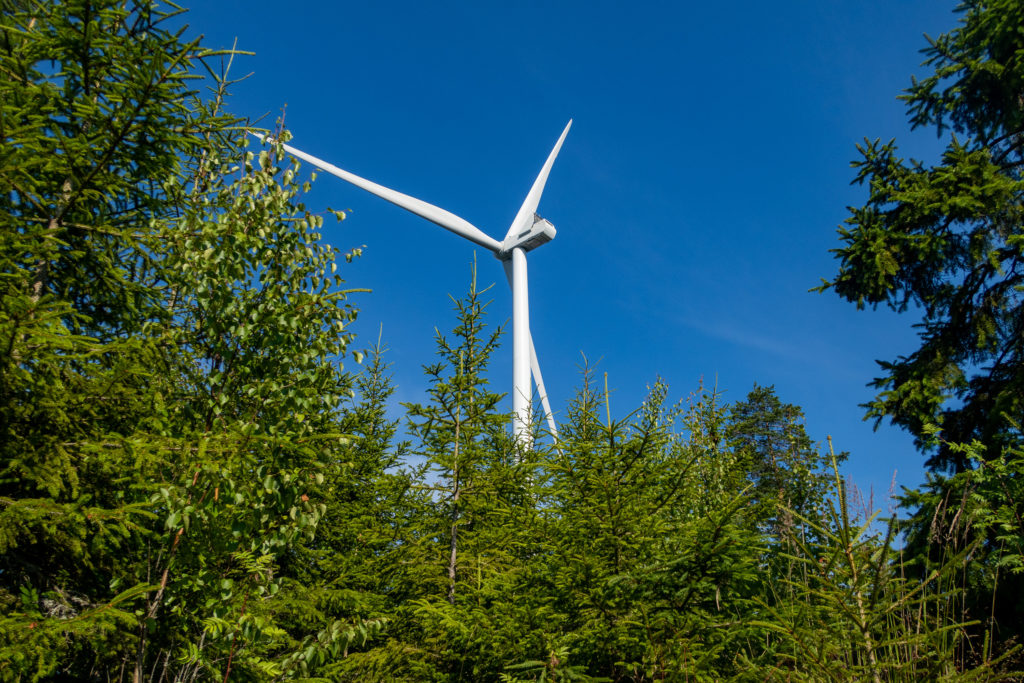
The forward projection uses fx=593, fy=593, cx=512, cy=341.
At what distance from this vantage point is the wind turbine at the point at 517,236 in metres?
17.0

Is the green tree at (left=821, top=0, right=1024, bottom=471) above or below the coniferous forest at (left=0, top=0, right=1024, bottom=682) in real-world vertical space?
above

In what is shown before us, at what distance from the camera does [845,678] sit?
3.36m

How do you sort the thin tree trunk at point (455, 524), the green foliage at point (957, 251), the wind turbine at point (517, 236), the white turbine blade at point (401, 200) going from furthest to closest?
the white turbine blade at point (401, 200) < the wind turbine at point (517, 236) < the green foliage at point (957, 251) < the thin tree trunk at point (455, 524)

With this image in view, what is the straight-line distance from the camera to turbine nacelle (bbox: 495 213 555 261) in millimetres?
20266

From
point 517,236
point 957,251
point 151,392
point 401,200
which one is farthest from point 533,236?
point 151,392

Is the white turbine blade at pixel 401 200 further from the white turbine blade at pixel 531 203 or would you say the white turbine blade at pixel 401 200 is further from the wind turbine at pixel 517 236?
the white turbine blade at pixel 531 203

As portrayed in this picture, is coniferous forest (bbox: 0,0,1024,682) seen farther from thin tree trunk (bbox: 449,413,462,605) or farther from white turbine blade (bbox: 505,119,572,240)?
white turbine blade (bbox: 505,119,572,240)

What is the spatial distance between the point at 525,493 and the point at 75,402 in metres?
5.00

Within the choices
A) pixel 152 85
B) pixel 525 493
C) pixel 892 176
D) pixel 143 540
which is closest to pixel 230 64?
pixel 152 85

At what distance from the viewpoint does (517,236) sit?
2055 cm

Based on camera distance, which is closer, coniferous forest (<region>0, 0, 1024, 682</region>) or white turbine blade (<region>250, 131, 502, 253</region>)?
coniferous forest (<region>0, 0, 1024, 682</region>)

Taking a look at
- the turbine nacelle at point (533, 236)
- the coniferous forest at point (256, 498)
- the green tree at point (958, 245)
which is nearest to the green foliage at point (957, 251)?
the green tree at point (958, 245)

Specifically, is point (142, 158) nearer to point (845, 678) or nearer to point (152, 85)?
point (152, 85)

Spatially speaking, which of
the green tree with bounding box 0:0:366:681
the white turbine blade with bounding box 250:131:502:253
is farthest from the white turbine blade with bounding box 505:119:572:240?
the green tree with bounding box 0:0:366:681
